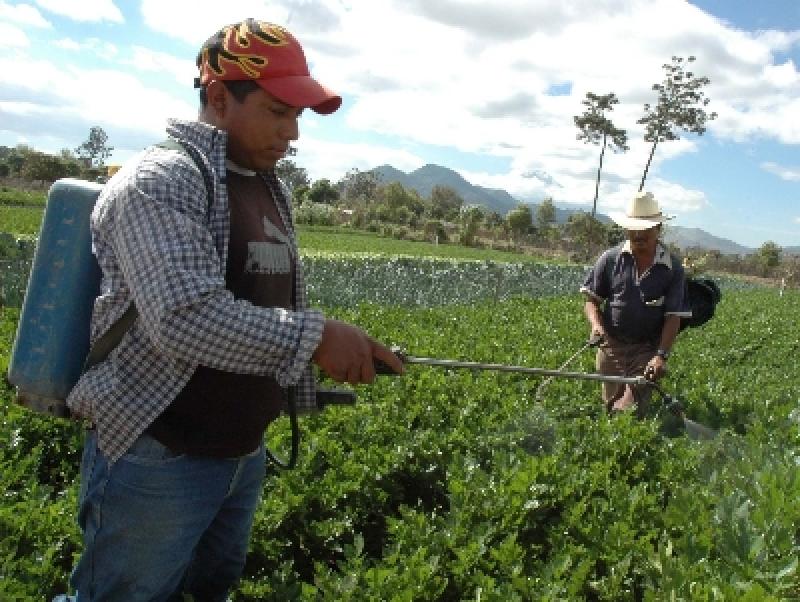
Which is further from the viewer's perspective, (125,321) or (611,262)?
(611,262)

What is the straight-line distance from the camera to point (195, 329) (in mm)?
1634

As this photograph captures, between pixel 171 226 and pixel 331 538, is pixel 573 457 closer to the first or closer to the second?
pixel 331 538

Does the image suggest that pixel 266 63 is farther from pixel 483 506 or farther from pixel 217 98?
pixel 483 506

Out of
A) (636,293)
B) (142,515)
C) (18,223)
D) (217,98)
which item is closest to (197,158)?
(217,98)

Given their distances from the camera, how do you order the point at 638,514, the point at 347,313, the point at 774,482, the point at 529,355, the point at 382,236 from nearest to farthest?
the point at 774,482 < the point at 638,514 < the point at 529,355 < the point at 347,313 < the point at 382,236

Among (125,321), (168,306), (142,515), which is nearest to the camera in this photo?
(168,306)

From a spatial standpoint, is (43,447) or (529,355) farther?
(529,355)

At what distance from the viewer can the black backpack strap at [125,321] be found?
5.90 ft

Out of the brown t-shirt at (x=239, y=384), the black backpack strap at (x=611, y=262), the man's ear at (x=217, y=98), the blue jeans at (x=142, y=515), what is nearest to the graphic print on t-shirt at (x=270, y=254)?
the brown t-shirt at (x=239, y=384)

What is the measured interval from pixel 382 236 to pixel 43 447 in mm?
51792

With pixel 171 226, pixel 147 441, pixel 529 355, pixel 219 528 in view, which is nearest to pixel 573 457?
pixel 219 528

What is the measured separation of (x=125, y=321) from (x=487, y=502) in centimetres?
242

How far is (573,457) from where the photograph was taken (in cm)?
457

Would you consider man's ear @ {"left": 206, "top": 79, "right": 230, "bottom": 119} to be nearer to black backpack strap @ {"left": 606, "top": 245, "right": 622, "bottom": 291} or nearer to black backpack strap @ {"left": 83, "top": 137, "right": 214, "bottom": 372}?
black backpack strap @ {"left": 83, "top": 137, "right": 214, "bottom": 372}
